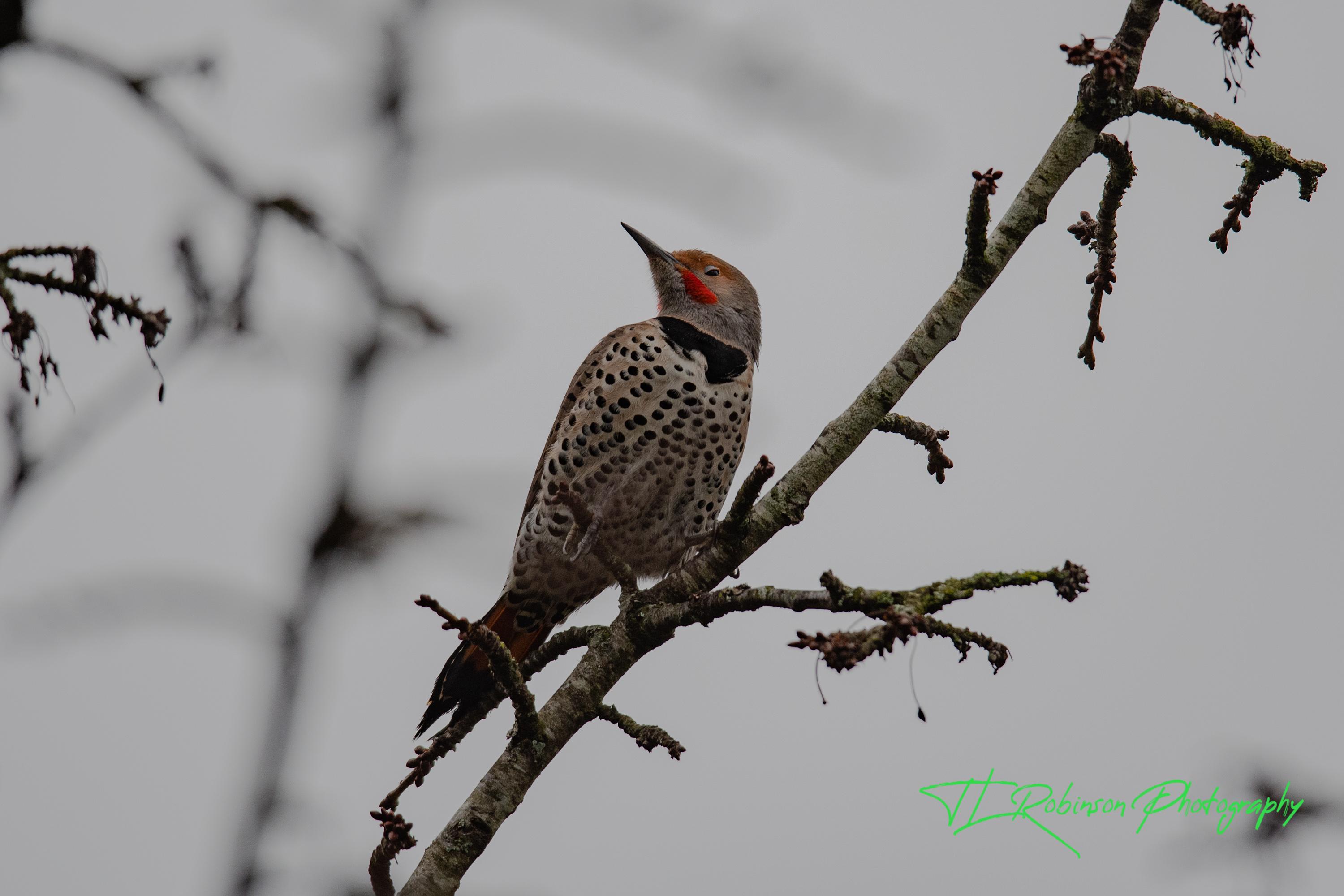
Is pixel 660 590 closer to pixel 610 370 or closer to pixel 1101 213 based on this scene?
pixel 1101 213

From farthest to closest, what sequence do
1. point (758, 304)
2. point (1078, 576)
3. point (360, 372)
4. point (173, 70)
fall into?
point (758, 304) < point (1078, 576) < point (173, 70) < point (360, 372)

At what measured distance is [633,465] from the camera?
17.4 feet

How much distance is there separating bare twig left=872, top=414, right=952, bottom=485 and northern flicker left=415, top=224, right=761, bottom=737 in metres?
1.54

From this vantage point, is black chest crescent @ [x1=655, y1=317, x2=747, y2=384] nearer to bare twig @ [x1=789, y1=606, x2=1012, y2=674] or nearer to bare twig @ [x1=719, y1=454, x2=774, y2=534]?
bare twig @ [x1=719, y1=454, x2=774, y2=534]

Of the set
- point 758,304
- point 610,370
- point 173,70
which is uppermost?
point 758,304

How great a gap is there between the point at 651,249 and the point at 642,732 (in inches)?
148

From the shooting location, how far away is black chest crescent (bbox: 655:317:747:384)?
549cm

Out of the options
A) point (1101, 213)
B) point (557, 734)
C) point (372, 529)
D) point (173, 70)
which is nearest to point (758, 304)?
point (1101, 213)

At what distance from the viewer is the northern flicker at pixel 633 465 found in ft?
17.4

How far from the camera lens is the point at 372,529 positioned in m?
1.45

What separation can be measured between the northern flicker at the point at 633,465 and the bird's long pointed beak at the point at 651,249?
93 cm

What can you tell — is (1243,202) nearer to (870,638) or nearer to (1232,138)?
(1232,138)

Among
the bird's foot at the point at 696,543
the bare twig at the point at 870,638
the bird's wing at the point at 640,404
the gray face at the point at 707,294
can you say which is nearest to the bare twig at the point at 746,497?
the bare twig at the point at 870,638

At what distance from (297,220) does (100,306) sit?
341 millimetres
